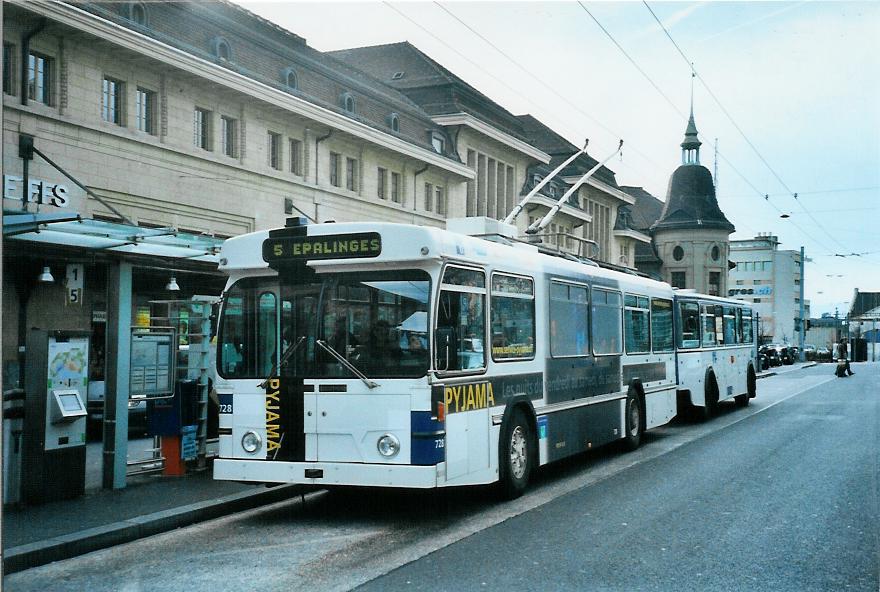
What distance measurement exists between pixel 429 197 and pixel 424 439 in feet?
96.5

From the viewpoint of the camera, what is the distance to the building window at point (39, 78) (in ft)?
66.1

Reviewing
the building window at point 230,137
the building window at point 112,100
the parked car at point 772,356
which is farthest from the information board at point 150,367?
the parked car at point 772,356

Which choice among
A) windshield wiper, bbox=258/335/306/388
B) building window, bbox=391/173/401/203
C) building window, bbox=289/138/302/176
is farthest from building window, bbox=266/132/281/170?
windshield wiper, bbox=258/335/306/388

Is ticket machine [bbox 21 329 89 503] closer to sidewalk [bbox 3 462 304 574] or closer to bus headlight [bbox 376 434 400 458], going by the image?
sidewalk [bbox 3 462 304 574]

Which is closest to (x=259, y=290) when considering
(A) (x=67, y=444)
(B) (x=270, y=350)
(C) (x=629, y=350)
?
(B) (x=270, y=350)

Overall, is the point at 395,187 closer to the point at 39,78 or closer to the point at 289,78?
the point at 289,78

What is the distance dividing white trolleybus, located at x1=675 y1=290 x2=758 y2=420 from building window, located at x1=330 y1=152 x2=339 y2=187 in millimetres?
13381

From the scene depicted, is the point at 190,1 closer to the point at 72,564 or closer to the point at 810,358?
the point at 72,564

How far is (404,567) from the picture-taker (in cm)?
710

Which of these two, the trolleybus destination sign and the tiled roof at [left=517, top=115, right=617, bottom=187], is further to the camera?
the tiled roof at [left=517, top=115, right=617, bottom=187]

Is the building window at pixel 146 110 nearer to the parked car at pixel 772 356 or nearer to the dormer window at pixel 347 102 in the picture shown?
the dormer window at pixel 347 102

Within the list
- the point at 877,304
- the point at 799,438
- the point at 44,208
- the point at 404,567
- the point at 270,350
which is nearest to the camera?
the point at 404,567

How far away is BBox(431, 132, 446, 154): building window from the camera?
124 feet

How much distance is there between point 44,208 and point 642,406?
12.8 m
